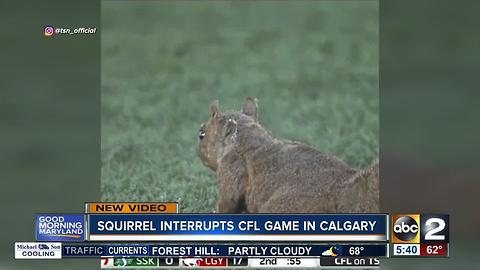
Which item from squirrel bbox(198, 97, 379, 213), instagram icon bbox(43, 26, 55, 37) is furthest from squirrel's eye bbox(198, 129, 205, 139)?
instagram icon bbox(43, 26, 55, 37)

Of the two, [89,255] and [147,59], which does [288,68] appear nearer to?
[147,59]

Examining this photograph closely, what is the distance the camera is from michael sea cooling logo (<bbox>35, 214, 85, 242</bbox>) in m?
16.2

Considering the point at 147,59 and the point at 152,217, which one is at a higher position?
the point at 147,59

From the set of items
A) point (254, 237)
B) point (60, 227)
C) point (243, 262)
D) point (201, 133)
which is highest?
point (201, 133)

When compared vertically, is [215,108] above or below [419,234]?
above

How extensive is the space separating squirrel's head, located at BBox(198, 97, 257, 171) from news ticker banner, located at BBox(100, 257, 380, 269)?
95cm

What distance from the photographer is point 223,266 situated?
16.2 m

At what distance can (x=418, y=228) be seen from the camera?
16078 mm

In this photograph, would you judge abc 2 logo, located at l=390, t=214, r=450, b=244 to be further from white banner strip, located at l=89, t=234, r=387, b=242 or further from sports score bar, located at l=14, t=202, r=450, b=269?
white banner strip, located at l=89, t=234, r=387, b=242

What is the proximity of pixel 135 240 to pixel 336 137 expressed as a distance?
6.68 ft

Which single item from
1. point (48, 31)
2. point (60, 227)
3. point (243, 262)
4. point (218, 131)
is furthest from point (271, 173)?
point (48, 31)

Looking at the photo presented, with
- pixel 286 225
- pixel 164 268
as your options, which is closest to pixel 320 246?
pixel 286 225

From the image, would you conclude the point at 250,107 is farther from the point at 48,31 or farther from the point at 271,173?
the point at 48,31

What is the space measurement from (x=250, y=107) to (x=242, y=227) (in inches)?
47.2
